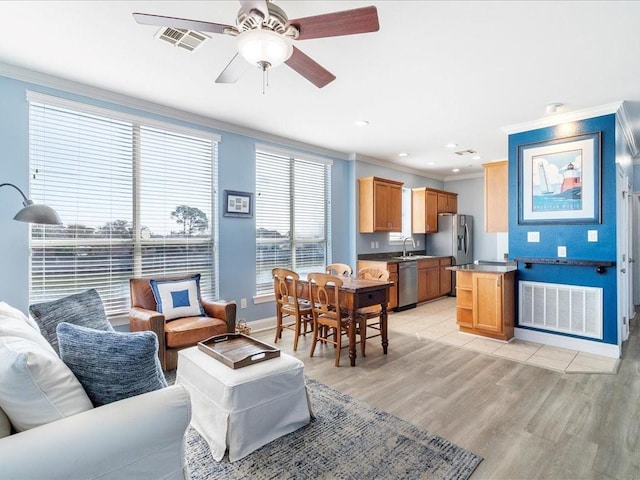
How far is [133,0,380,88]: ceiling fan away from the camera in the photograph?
1.59 metres

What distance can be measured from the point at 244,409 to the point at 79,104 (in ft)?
10.3

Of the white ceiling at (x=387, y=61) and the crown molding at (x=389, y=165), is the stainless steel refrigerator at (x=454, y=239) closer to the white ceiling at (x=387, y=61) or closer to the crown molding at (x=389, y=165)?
the crown molding at (x=389, y=165)

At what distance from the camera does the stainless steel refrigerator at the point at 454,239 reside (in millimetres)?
6914

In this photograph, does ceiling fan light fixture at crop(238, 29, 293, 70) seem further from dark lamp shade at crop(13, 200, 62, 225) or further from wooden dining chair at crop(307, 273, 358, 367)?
wooden dining chair at crop(307, 273, 358, 367)

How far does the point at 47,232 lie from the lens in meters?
3.01

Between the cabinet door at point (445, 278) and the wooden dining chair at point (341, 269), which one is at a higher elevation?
the wooden dining chair at point (341, 269)

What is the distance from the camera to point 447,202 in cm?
750

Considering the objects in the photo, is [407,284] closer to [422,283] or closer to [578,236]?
[422,283]

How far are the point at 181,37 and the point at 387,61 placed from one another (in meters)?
1.56

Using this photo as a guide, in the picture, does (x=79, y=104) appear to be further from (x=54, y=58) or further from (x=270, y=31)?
(x=270, y=31)

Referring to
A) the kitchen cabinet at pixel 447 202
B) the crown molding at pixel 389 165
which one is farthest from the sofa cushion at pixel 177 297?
the kitchen cabinet at pixel 447 202

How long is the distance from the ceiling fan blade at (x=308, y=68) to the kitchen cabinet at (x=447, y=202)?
5.60 m

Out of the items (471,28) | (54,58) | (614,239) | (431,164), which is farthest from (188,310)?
(431,164)

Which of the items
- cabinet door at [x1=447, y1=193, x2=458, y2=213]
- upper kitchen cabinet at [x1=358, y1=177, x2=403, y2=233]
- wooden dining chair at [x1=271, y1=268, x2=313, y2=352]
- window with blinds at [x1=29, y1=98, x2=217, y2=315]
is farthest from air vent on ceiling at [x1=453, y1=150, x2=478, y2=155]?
window with blinds at [x1=29, y1=98, x2=217, y2=315]
